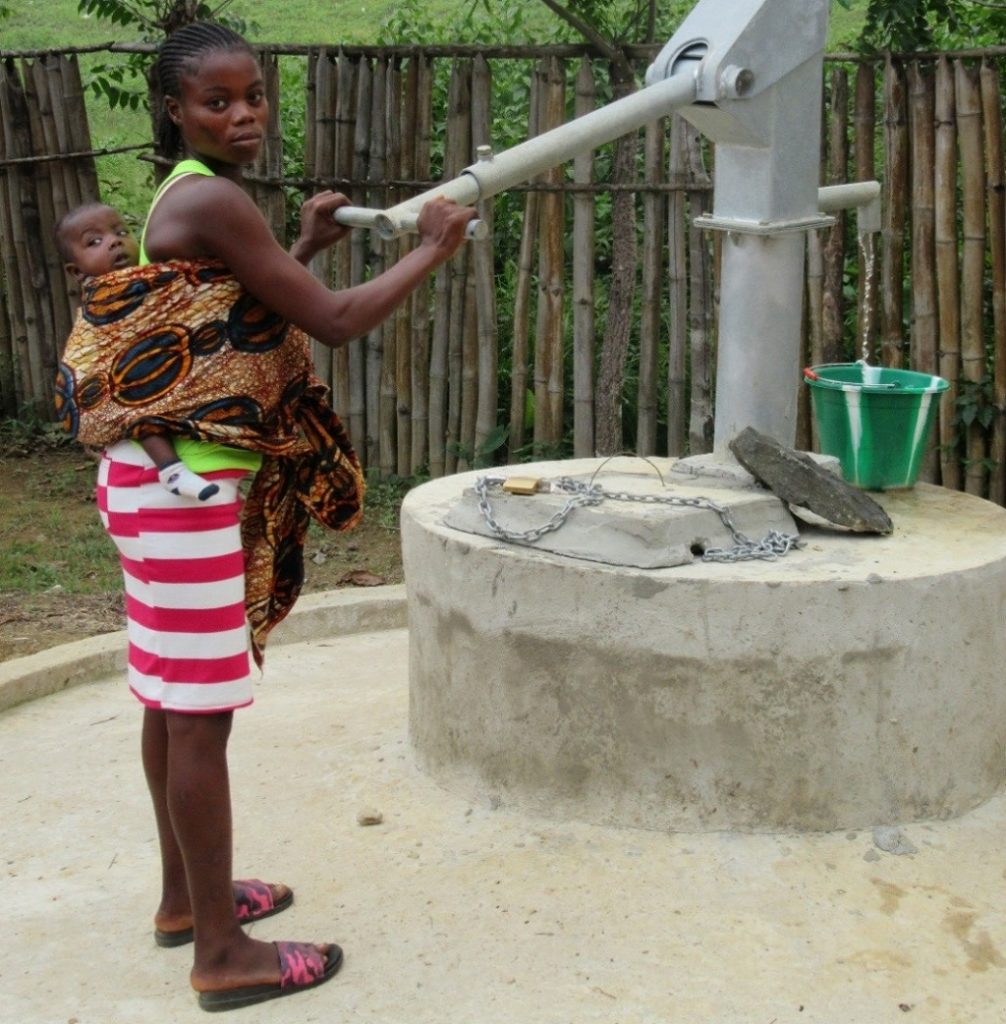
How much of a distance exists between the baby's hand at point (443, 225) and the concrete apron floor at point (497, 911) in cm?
121

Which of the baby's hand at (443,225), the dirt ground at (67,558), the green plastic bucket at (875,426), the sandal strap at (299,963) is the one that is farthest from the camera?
the dirt ground at (67,558)

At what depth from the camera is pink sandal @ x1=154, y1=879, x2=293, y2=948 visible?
2.82 metres

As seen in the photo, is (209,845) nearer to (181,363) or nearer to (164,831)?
(164,831)

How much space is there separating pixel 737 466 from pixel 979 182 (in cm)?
204

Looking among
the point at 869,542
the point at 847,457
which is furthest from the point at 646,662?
the point at 847,457

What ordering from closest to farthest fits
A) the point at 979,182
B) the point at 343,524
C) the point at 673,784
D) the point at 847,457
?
the point at 343,524, the point at 673,784, the point at 847,457, the point at 979,182

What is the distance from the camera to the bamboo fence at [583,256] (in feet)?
16.4

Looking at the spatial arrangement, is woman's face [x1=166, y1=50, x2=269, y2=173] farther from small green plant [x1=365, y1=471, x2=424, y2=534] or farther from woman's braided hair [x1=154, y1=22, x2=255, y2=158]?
small green plant [x1=365, y1=471, x2=424, y2=534]

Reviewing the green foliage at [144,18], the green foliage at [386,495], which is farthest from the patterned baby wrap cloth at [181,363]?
the green foliage at [144,18]

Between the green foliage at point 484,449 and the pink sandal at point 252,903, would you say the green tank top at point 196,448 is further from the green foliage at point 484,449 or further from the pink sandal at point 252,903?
the green foliage at point 484,449

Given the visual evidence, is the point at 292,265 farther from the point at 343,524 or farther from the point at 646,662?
the point at 646,662

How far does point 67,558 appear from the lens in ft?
18.9

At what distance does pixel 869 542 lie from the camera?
3225 mm

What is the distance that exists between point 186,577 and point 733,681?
108 centimetres
